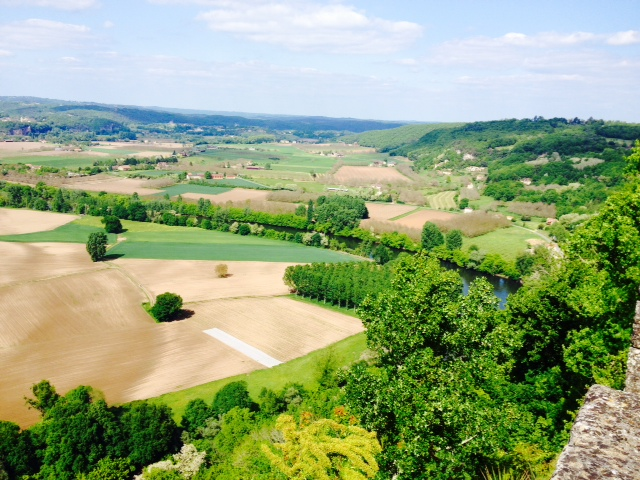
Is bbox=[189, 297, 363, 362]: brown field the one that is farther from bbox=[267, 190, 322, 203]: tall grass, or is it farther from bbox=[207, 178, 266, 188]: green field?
bbox=[207, 178, 266, 188]: green field

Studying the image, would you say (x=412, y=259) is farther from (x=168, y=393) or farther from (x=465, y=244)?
(x=465, y=244)

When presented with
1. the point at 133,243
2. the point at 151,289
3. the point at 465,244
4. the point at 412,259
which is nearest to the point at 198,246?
the point at 133,243

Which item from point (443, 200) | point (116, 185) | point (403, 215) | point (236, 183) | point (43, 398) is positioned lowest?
point (43, 398)

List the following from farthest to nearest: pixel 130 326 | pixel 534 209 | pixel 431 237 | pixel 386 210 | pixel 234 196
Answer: pixel 234 196 → pixel 386 210 → pixel 534 209 → pixel 431 237 → pixel 130 326

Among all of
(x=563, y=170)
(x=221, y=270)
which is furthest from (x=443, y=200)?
(x=221, y=270)

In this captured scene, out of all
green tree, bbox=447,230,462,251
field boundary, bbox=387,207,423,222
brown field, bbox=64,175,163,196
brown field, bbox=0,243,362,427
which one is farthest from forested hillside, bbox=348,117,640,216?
brown field, bbox=64,175,163,196

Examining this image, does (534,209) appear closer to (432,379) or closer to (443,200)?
(443,200)
